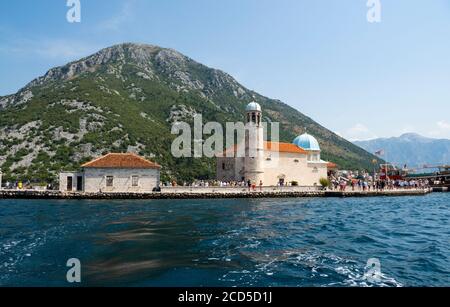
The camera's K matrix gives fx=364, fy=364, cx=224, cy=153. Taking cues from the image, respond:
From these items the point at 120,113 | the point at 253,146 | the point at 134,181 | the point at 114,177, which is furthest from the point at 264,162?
the point at 120,113

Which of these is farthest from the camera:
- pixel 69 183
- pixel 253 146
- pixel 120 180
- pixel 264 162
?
pixel 264 162

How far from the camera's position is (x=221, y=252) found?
13992mm

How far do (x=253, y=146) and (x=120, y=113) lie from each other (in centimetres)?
5286

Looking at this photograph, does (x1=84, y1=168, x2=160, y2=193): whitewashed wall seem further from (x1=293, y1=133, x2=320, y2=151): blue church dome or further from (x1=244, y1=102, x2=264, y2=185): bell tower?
(x1=293, y1=133, x2=320, y2=151): blue church dome

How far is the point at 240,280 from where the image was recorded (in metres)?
10.3

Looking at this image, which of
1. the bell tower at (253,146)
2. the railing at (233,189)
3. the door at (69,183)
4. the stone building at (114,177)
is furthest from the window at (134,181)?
the bell tower at (253,146)

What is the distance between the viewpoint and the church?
58031 millimetres

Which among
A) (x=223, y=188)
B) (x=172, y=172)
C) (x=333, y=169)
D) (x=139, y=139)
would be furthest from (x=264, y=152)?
(x=139, y=139)

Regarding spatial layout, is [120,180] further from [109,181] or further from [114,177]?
[109,181]

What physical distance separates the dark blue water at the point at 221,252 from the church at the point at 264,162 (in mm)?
34944

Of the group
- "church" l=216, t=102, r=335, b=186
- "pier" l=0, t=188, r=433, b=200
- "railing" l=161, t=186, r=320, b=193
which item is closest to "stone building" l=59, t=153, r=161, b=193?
"pier" l=0, t=188, r=433, b=200

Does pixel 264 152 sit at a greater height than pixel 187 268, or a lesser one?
greater
